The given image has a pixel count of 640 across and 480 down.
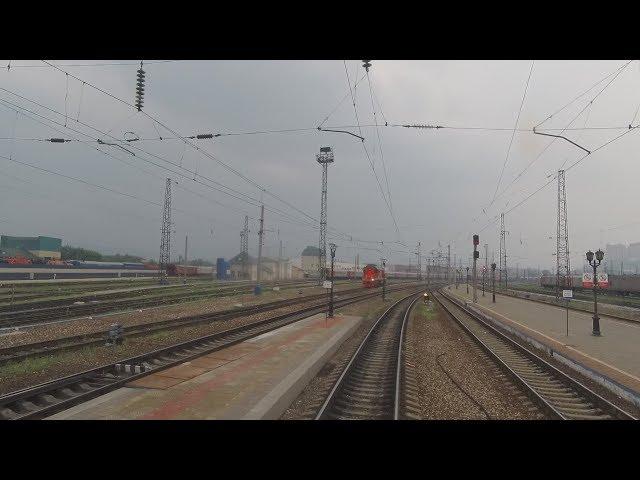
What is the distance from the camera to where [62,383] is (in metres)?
9.22

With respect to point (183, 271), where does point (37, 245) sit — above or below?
above

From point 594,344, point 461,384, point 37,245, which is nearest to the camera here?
point 461,384

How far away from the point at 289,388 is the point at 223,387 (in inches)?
57.1

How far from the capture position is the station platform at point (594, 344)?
11.0 metres

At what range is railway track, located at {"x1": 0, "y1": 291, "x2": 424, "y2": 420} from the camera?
26.3 ft

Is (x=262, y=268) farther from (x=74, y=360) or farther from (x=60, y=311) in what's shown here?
(x=74, y=360)

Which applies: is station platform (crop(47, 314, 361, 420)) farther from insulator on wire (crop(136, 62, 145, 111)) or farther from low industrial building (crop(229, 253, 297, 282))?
low industrial building (crop(229, 253, 297, 282))

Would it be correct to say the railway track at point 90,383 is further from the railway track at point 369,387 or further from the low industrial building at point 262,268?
the low industrial building at point 262,268

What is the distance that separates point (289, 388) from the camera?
30.5ft

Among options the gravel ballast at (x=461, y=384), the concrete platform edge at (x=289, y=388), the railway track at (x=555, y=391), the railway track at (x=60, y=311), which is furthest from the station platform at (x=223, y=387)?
the railway track at (x=60, y=311)

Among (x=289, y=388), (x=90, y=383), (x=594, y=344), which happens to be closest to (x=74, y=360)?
(x=90, y=383)
